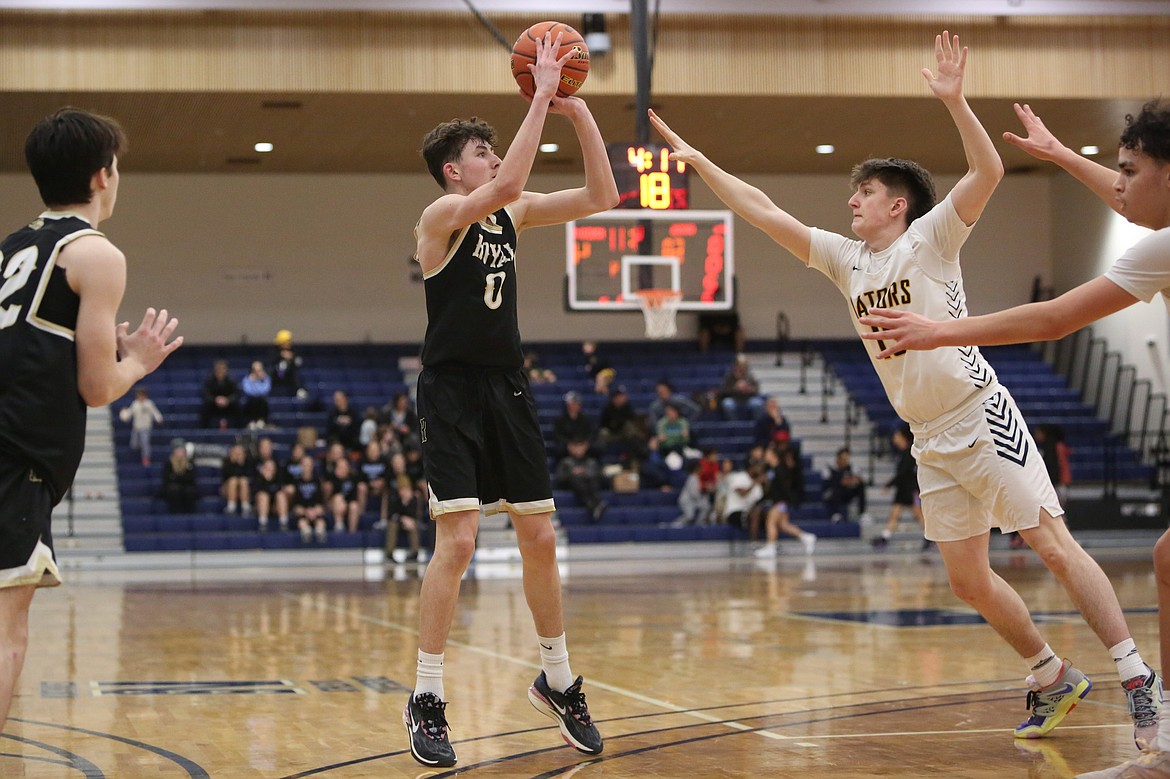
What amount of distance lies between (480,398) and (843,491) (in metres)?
15.5

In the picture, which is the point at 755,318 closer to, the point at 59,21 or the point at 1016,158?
the point at 1016,158

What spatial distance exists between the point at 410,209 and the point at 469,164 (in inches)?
804

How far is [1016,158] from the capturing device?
23.6m

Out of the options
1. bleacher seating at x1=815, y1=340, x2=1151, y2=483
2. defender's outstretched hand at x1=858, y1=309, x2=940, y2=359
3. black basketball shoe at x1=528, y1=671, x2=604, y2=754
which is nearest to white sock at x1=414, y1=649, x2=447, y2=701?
black basketball shoe at x1=528, y1=671, x2=604, y2=754

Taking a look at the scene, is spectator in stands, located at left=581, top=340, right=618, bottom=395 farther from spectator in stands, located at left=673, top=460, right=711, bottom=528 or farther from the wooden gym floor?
the wooden gym floor

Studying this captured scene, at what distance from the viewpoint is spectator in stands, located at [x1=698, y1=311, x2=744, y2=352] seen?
2453 cm

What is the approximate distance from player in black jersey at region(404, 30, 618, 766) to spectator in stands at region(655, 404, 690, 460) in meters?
15.3

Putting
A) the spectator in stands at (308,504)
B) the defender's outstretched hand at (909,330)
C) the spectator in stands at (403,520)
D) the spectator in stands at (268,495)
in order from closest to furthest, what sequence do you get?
the defender's outstretched hand at (909,330)
the spectator in stands at (403,520)
the spectator in stands at (308,504)
the spectator in stands at (268,495)

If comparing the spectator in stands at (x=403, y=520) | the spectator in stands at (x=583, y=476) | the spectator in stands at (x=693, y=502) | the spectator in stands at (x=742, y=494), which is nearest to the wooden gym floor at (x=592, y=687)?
the spectator in stands at (x=403, y=520)

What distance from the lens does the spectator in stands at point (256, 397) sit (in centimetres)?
2034

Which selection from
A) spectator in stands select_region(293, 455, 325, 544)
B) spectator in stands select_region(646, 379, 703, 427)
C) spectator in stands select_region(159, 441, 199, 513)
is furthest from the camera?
spectator in stands select_region(646, 379, 703, 427)

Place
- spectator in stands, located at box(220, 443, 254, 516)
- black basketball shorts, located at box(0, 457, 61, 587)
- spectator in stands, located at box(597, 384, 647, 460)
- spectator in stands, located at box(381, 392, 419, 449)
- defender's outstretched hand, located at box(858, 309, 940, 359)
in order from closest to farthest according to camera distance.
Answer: black basketball shorts, located at box(0, 457, 61, 587) → defender's outstretched hand, located at box(858, 309, 940, 359) → spectator in stands, located at box(220, 443, 254, 516) → spectator in stands, located at box(381, 392, 419, 449) → spectator in stands, located at box(597, 384, 647, 460)

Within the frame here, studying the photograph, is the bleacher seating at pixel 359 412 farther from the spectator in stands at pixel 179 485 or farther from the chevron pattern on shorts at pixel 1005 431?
the chevron pattern on shorts at pixel 1005 431

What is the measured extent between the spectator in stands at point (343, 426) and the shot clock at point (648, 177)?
7.27 m
